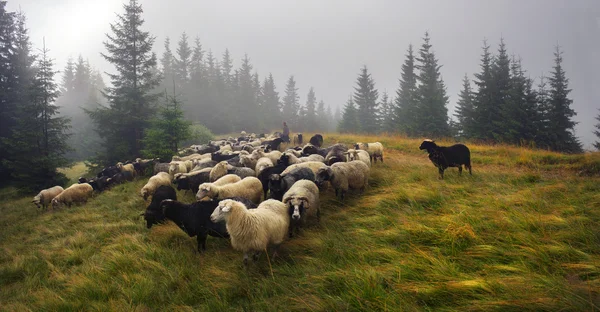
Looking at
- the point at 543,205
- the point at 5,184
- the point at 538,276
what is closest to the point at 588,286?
the point at 538,276

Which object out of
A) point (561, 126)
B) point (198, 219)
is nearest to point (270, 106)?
point (561, 126)

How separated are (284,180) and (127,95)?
69.3ft

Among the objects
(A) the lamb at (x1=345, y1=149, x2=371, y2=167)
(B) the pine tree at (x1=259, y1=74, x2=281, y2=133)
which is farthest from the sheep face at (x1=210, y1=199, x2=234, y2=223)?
(B) the pine tree at (x1=259, y1=74, x2=281, y2=133)

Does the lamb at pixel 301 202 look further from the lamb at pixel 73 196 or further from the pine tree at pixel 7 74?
the pine tree at pixel 7 74

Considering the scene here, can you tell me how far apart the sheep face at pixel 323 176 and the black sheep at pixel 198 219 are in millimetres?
2417

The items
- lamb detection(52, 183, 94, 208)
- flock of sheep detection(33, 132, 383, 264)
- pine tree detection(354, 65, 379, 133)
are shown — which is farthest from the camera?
pine tree detection(354, 65, 379, 133)

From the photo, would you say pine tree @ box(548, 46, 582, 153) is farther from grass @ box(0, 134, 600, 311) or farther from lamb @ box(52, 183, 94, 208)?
lamb @ box(52, 183, 94, 208)

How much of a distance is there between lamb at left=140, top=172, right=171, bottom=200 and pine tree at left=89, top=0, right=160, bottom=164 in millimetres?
11874

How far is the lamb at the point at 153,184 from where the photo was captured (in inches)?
415

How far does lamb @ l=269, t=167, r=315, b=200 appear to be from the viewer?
26.4 ft

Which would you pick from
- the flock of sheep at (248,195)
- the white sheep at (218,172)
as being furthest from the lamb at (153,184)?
the white sheep at (218,172)

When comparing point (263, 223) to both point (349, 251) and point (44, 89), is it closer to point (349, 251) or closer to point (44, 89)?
point (349, 251)

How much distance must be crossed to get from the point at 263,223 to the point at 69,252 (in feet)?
17.6

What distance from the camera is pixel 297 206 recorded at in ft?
19.5
